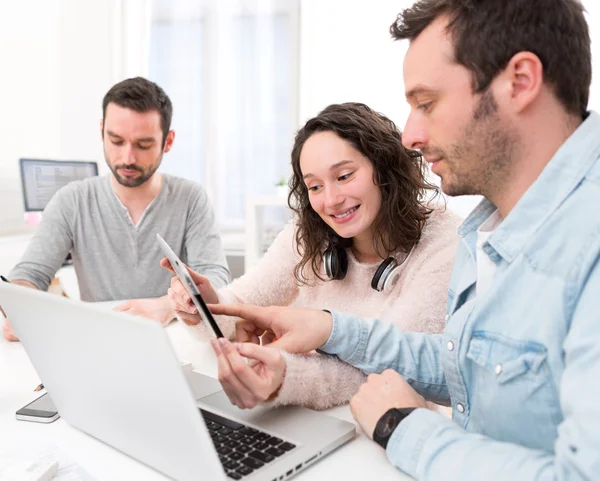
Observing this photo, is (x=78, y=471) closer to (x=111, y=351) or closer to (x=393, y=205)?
(x=111, y=351)

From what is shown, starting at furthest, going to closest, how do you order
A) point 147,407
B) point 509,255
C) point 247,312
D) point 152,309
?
point 152,309 → point 247,312 → point 509,255 → point 147,407

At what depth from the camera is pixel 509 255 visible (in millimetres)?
750

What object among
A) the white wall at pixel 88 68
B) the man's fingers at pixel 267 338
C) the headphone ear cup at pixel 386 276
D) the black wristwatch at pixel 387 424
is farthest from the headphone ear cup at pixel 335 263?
the white wall at pixel 88 68

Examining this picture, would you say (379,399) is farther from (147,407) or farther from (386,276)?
(386,276)

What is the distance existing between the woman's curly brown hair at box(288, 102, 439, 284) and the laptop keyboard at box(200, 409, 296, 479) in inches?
27.5

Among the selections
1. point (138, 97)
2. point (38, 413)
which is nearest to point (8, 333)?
point (38, 413)

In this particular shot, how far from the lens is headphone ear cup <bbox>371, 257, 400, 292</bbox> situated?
133 cm

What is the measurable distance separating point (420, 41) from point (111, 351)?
0.64 m

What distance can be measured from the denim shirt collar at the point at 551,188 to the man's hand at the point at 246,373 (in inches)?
15.9

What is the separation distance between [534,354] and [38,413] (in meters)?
0.77

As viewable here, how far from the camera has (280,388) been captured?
90 centimetres

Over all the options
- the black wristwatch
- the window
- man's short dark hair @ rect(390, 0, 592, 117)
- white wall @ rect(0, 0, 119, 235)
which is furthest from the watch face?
the window

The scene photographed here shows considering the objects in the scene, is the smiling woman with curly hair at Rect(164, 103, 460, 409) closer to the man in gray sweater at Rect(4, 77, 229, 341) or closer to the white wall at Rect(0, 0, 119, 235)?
the man in gray sweater at Rect(4, 77, 229, 341)

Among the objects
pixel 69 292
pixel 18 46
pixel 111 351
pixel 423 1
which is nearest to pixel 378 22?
pixel 18 46
